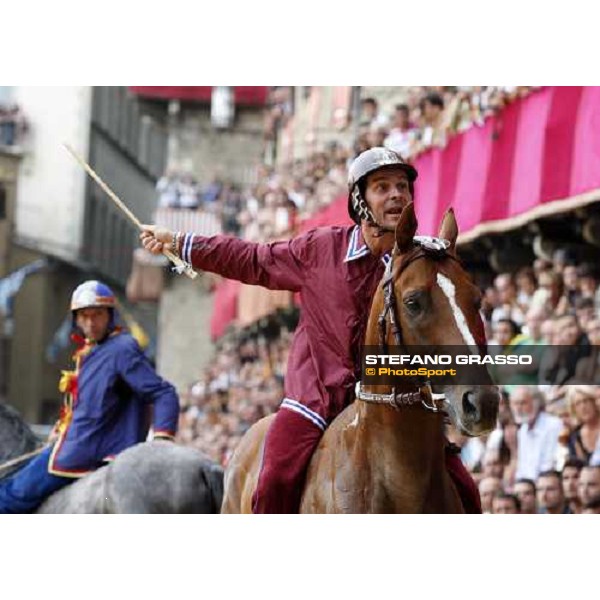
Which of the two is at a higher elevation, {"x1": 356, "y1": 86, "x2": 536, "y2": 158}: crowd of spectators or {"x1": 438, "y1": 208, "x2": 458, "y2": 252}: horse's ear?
{"x1": 356, "y1": 86, "x2": 536, "y2": 158}: crowd of spectators

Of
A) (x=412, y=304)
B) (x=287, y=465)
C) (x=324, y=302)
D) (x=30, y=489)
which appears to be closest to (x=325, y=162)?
(x=30, y=489)

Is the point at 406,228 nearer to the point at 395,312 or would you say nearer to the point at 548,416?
the point at 395,312

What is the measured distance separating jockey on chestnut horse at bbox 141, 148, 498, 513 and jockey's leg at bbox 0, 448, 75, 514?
146cm

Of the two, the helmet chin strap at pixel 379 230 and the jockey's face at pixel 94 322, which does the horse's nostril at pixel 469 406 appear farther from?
the jockey's face at pixel 94 322

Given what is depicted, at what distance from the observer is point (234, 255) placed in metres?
6.86

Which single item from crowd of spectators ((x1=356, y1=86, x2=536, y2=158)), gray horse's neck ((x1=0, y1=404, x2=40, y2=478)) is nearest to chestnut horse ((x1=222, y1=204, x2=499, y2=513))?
gray horse's neck ((x1=0, y1=404, x2=40, y2=478))

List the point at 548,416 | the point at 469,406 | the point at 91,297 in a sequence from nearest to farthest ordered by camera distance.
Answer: the point at 469,406, the point at 91,297, the point at 548,416

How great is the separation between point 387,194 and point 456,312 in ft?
2.81

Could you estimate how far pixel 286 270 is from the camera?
6781mm

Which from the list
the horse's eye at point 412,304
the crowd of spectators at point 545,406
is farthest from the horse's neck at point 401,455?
the crowd of spectators at point 545,406

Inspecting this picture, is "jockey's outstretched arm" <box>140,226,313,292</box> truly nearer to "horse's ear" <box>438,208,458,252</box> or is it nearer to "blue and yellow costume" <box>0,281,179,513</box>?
"horse's ear" <box>438,208,458,252</box>

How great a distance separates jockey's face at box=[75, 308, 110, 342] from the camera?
8.64 metres
